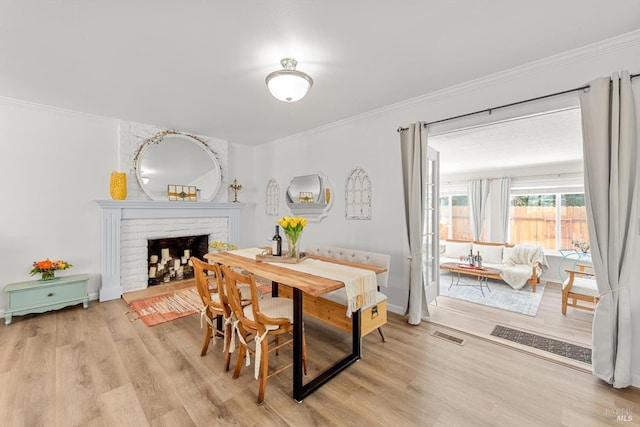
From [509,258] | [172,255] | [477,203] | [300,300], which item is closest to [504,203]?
[477,203]

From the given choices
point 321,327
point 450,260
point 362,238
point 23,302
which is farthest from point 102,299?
point 450,260

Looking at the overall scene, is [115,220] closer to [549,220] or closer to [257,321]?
[257,321]

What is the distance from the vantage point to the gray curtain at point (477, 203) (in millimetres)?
6285

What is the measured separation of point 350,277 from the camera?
1.99m

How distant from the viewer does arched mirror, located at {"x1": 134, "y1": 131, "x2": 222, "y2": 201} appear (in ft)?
13.6

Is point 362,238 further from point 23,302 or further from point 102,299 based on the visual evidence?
point 23,302

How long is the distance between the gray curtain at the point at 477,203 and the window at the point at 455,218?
1.22 feet

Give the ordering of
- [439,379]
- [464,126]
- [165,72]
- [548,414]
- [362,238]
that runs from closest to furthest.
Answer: [548,414] < [439,379] < [165,72] < [464,126] < [362,238]

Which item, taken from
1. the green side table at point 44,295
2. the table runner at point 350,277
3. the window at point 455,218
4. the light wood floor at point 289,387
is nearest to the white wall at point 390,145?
the light wood floor at point 289,387

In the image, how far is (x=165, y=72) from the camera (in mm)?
2500

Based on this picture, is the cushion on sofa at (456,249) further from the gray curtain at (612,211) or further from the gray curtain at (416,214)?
the gray curtain at (612,211)

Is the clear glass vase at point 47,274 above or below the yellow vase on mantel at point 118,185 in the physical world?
below

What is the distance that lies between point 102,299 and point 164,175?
195 centimetres

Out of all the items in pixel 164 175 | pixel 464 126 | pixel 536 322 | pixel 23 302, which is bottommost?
pixel 536 322
